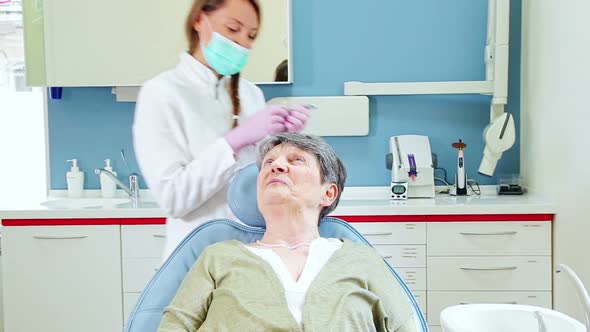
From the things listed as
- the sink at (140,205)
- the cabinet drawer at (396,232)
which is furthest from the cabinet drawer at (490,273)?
the sink at (140,205)

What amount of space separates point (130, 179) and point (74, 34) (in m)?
0.77

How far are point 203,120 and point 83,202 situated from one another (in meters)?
1.95

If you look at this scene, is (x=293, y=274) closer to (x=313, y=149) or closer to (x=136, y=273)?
(x=313, y=149)

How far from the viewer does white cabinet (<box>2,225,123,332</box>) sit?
300cm

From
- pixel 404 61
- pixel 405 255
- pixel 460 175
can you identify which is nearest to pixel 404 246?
pixel 405 255

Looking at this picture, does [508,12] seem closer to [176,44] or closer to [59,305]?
[176,44]

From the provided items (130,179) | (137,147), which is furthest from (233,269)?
(130,179)

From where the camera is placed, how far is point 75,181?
344cm

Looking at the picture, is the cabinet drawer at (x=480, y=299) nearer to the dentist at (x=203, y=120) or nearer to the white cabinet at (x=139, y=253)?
the white cabinet at (x=139, y=253)

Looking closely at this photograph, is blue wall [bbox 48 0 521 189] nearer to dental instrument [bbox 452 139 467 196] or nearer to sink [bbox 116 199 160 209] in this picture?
dental instrument [bbox 452 139 467 196]

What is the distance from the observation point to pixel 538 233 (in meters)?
2.87

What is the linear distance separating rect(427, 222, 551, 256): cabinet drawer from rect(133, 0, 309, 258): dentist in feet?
4.60

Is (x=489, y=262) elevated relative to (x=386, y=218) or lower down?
lower down

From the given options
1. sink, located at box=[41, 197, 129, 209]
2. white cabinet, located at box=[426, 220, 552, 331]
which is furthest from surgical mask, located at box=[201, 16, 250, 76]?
sink, located at box=[41, 197, 129, 209]
